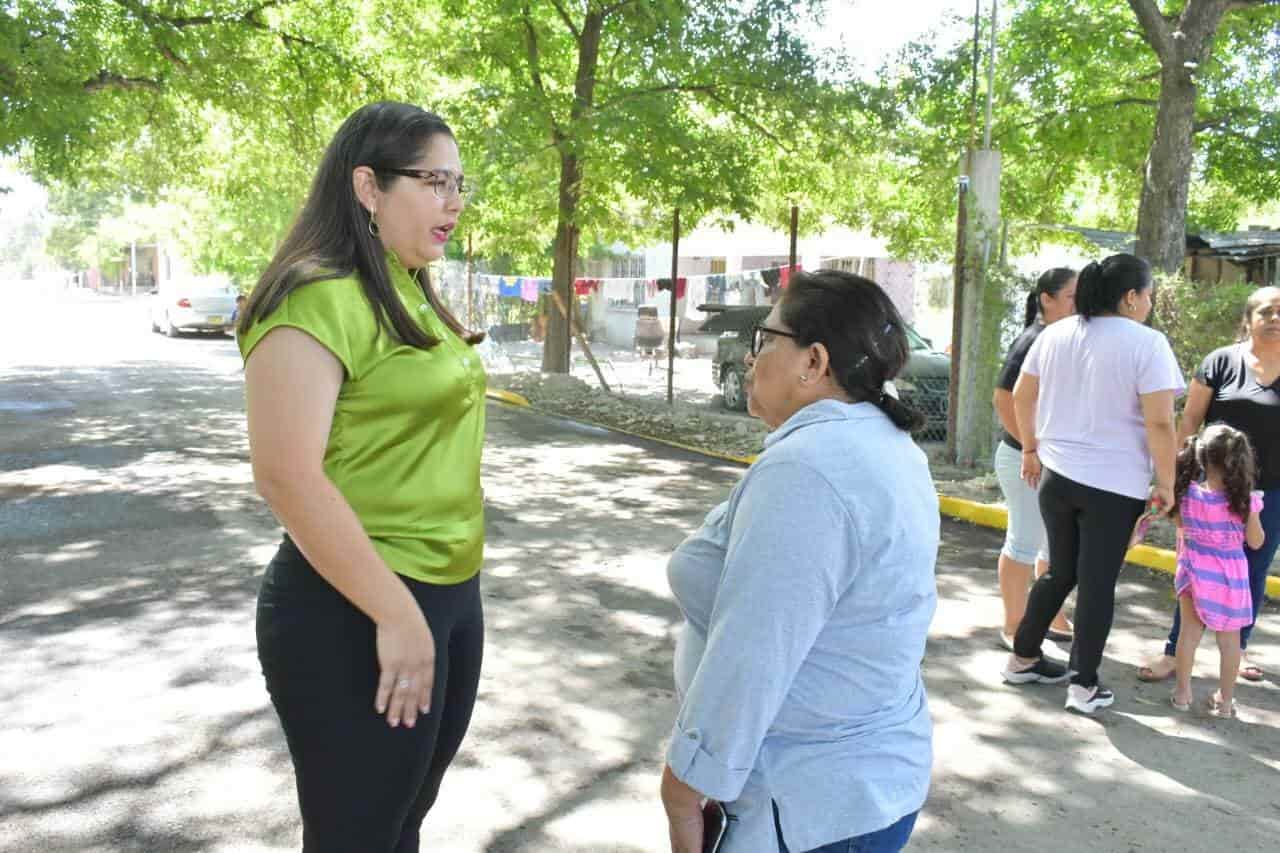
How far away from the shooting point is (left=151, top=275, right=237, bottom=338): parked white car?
2853cm

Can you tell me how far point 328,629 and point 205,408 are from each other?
13.2m

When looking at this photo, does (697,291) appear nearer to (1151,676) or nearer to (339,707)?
(1151,676)

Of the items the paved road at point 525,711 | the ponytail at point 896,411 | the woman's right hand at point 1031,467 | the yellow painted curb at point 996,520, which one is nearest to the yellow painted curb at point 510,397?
the paved road at point 525,711

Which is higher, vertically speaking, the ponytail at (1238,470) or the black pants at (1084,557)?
the ponytail at (1238,470)

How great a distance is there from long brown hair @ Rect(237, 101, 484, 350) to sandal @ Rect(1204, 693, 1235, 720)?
13.2ft

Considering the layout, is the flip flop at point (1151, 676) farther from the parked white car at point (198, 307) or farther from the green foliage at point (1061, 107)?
the parked white car at point (198, 307)

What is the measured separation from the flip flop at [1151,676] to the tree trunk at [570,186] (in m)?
10.7

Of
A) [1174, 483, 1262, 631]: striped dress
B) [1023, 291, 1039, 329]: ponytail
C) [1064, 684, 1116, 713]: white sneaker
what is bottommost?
[1064, 684, 1116, 713]: white sneaker

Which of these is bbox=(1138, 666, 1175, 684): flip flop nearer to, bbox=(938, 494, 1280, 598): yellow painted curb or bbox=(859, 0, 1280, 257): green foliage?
bbox=(938, 494, 1280, 598): yellow painted curb

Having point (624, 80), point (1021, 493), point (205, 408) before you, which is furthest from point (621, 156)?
point (1021, 493)

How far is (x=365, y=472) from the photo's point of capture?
1.82 meters

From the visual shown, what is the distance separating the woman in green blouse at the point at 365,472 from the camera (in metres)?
1.72

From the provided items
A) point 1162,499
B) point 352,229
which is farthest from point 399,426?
point 1162,499

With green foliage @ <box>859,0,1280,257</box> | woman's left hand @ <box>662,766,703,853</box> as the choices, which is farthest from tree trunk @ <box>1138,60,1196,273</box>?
woman's left hand @ <box>662,766,703,853</box>
